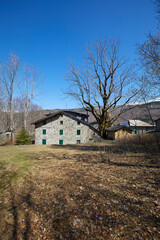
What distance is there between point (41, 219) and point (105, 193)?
2039mm

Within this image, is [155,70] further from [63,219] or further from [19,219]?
[19,219]

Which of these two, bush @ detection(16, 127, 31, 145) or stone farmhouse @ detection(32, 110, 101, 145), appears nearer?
bush @ detection(16, 127, 31, 145)

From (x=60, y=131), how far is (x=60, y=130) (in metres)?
0.22

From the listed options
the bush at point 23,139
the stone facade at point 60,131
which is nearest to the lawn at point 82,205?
the bush at point 23,139

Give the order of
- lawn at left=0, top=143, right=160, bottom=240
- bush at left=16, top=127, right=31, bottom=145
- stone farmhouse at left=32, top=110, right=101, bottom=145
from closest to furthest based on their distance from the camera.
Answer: lawn at left=0, top=143, right=160, bottom=240
bush at left=16, top=127, right=31, bottom=145
stone farmhouse at left=32, top=110, right=101, bottom=145

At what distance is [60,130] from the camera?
2591cm

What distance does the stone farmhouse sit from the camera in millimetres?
25688

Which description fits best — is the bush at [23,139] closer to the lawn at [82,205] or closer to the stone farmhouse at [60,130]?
the stone farmhouse at [60,130]

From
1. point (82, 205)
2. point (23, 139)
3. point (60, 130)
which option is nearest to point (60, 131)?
point (60, 130)

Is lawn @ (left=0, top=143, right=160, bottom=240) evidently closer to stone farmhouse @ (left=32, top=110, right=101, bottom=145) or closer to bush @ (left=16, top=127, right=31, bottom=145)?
bush @ (left=16, top=127, right=31, bottom=145)

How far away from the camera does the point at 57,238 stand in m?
2.54

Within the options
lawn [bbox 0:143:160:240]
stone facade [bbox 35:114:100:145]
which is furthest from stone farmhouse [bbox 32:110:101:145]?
lawn [bbox 0:143:160:240]

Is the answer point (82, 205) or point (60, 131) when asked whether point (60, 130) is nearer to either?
point (60, 131)

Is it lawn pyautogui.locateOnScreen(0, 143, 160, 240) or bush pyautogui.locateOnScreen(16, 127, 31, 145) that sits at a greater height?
bush pyautogui.locateOnScreen(16, 127, 31, 145)
